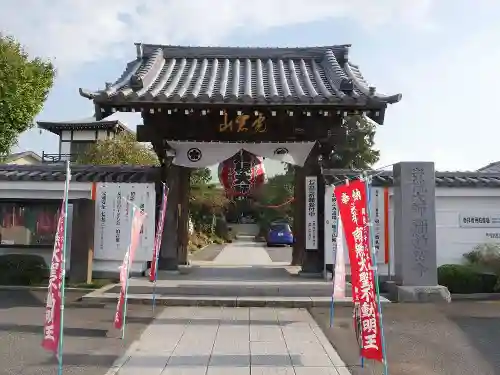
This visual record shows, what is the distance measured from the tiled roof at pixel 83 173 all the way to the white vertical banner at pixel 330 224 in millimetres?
4530

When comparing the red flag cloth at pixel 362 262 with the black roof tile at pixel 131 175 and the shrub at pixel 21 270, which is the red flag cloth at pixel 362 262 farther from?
the shrub at pixel 21 270

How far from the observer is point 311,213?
12219 mm

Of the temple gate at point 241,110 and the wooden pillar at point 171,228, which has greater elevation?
the temple gate at point 241,110

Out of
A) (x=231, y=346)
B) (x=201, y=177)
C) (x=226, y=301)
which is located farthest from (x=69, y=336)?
(x=201, y=177)

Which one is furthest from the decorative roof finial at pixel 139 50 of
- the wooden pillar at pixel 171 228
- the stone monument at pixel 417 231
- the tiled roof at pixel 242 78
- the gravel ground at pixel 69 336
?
the stone monument at pixel 417 231

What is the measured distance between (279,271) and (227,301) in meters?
4.76

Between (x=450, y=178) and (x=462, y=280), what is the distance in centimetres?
301

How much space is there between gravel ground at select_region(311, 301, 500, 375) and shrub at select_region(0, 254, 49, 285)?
268 inches

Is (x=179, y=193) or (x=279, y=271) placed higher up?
(x=179, y=193)

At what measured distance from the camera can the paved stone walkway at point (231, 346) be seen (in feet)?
18.8

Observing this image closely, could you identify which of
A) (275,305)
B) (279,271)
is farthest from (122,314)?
(279,271)

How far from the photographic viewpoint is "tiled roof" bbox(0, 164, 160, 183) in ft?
41.6

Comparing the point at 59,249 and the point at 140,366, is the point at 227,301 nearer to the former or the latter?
the point at 140,366

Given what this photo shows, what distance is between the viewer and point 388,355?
252 inches
